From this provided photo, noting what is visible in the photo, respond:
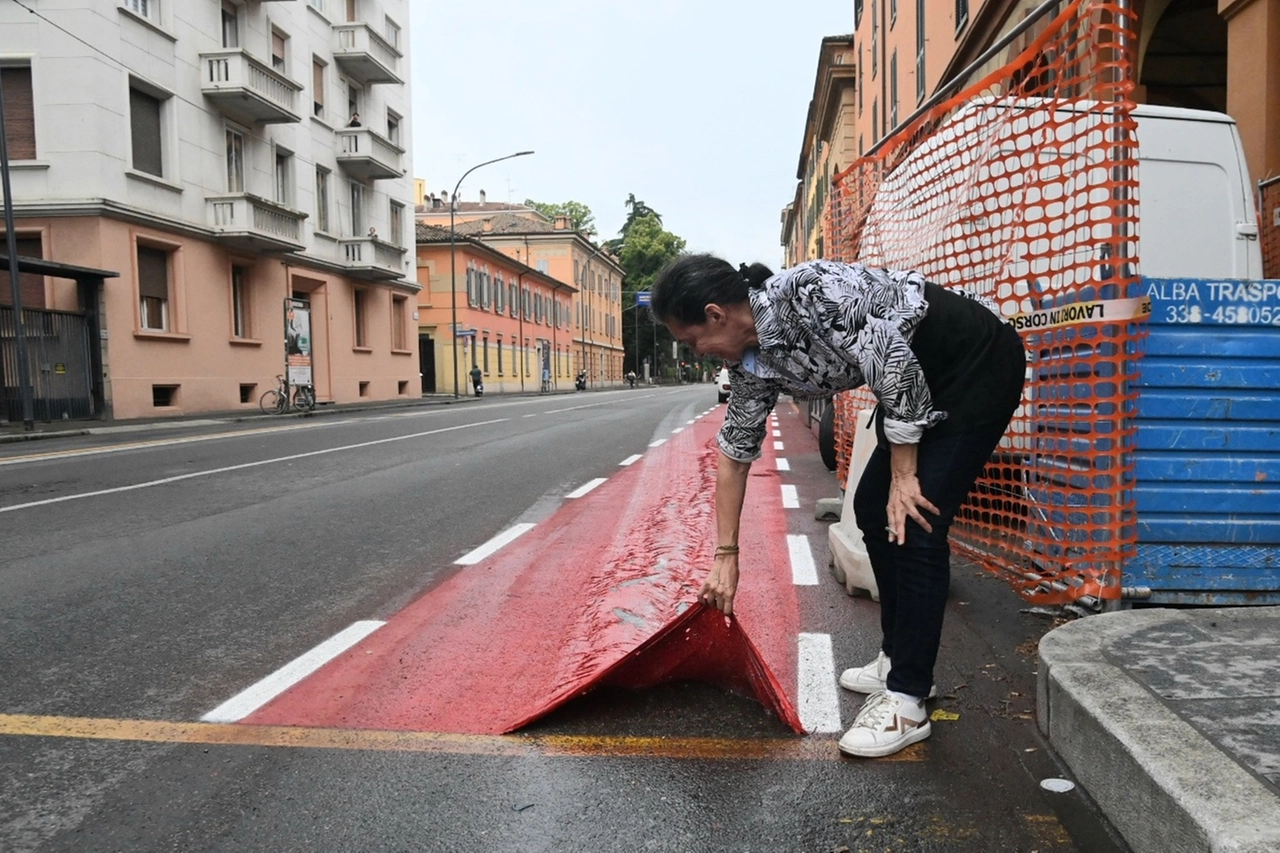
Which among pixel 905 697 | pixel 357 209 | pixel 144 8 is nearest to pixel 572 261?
pixel 357 209

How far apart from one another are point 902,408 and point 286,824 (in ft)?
6.45

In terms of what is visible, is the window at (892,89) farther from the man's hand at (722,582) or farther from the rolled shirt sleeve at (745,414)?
the man's hand at (722,582)

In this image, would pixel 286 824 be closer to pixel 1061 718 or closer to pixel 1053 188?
pixel 1061 718

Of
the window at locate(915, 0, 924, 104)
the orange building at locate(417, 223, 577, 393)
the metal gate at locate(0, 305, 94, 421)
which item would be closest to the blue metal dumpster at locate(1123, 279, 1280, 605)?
the window at locate(915, 0, 924, 104)

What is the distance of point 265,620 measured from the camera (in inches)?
170

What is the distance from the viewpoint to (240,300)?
2625 centimetres

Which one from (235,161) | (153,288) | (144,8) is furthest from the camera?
(235,161)

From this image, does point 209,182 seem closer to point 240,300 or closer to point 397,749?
point 240,300

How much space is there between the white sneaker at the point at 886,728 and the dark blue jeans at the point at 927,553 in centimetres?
5

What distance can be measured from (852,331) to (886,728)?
1.18 meters

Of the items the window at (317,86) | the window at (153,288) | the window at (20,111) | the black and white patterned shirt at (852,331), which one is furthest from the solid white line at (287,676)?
the window at (317,86)

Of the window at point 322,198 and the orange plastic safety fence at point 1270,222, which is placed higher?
the window at point 322,198

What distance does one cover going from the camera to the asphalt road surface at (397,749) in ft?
7.76

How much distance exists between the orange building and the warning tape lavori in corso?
36560 millimetres
